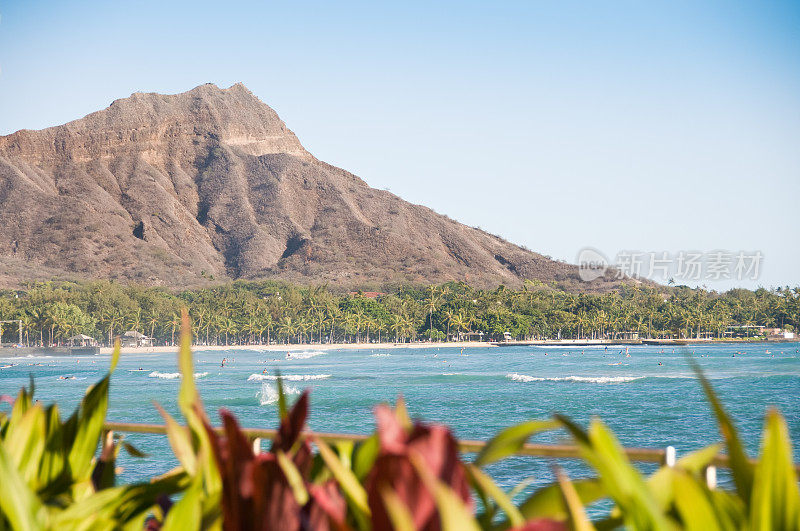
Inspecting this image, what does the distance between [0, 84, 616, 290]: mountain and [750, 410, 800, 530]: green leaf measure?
94.3 m

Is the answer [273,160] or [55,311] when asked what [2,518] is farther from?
[273,160]

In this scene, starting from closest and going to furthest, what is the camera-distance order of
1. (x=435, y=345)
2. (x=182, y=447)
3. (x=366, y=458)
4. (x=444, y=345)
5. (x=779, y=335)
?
(x=366, y=458)
(x=182, y=447)
(x=435, y=345)
(x=444, y=345)
(x=779, y=335)

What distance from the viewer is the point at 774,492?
0.79m

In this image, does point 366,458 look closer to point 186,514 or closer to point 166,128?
point 186,514

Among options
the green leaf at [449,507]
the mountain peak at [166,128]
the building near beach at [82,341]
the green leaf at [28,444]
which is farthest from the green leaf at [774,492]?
the mountain peak at [166,128]

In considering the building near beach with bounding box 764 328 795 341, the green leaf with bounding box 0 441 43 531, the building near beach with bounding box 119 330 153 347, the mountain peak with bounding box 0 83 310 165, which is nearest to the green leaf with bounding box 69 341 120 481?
the green leaf with bounding box 0 441 43 531

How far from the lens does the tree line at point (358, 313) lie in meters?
75.4

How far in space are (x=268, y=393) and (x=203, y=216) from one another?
83.1 metres

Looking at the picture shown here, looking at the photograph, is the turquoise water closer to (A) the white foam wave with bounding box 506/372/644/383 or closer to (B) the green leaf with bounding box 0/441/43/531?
(A) the white foam wave with bounding box 506/372/644/383

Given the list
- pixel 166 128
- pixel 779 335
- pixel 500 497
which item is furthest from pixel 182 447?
pixel 166 128

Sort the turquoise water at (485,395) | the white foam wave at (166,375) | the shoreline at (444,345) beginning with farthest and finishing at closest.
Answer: the shoreline at (444,345) < the white foam wave at (166,375) < the turquoise water at (485,395)

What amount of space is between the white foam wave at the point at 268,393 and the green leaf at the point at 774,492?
92.2 ft

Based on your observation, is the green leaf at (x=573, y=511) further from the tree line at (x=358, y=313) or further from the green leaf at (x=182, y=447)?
the tree line at (x=358, y=313)

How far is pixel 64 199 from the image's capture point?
326 feet
